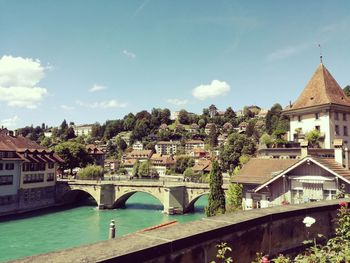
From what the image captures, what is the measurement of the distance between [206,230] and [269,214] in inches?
60.6

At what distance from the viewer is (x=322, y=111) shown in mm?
32844

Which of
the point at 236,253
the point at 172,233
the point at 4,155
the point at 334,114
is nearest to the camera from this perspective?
the point at 172,233

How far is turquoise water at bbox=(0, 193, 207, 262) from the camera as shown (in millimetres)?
34875

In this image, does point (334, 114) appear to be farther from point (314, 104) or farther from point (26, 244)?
point (26, 244)

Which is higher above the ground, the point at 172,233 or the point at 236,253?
the point at 172,233

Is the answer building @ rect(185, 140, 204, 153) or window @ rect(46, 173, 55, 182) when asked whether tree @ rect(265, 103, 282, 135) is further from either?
window @ rect(46, 173, 55, 182)

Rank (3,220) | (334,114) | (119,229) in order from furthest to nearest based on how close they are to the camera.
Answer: (3,220), (119,229), (334,114)

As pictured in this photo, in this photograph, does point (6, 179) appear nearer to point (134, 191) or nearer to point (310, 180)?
point (134, 191)

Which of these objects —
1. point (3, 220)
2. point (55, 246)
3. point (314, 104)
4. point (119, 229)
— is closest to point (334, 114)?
point (314, 104)

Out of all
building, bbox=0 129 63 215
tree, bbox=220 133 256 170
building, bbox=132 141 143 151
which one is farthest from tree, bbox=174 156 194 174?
building, bbox=132 141 143 151

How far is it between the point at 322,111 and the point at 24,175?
46936mm

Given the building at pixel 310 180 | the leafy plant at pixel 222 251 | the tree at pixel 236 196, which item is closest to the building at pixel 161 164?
the tree at pixel 236 196

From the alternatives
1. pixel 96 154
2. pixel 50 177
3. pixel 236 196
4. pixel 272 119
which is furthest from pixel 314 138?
pixel 272 119

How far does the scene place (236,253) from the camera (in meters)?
4.55
